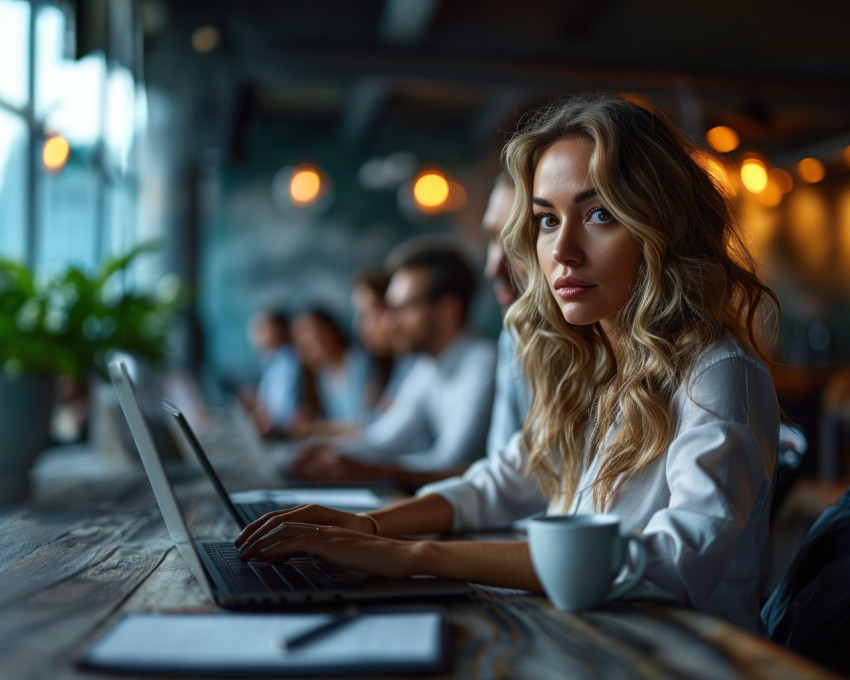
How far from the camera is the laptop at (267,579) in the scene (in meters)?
0.94

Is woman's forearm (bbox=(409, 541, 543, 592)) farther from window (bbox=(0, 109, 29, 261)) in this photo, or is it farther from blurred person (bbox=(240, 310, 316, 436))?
blurred person (bbox=(240, 310, 316, 436))

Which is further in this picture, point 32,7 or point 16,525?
point 32,7

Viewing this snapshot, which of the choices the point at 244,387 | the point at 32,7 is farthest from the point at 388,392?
the point at 244,387

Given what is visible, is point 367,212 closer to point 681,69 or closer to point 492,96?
point 492,96

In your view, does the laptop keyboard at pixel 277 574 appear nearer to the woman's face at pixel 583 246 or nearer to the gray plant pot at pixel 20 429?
the woman's face at pixel 583 246

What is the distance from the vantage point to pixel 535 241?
1485 millimetres

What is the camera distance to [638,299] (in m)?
1.30

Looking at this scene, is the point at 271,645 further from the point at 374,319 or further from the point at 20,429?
the point at 374,319

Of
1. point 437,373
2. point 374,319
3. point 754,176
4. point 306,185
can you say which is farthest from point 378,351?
point 754,176

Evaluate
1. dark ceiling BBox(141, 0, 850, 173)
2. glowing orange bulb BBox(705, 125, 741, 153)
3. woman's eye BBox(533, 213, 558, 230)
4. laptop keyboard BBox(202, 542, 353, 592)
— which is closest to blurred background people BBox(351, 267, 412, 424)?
dark ceiling BBox(141, 0, 850, 173)

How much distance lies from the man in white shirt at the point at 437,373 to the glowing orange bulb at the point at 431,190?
2.65 m

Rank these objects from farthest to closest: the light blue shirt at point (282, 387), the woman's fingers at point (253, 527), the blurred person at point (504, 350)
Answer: the light blue shirt at point (282, 387) → the blurred person at point (504, 350) → the woman's fingers at point (253, 527)

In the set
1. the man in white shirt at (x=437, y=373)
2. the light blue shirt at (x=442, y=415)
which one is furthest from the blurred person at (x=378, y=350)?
the man in white shirt at (x=437, y=373)

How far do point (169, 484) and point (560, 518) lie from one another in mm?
448
